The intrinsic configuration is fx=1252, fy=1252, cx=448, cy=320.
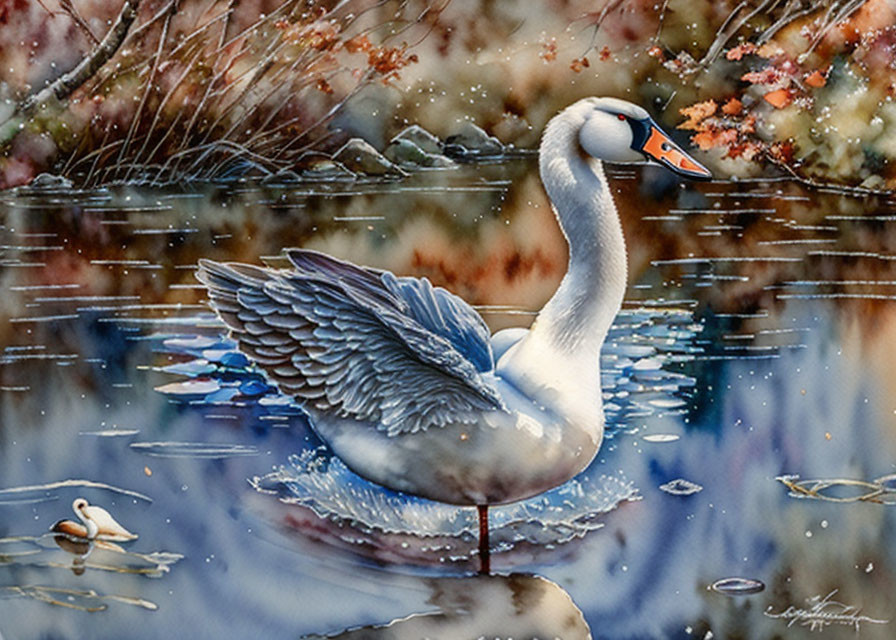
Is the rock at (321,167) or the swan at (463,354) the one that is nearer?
the swan at (463,354)

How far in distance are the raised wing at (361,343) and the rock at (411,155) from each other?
20 cm

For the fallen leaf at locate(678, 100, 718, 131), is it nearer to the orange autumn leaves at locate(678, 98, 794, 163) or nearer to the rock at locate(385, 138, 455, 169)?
the orange autumn leaves at locate(678, 98, 794, 163)

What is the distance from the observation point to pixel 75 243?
1.97 m

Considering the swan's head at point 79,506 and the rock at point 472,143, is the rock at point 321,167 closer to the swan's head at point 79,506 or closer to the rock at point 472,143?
the rock at point 472,143

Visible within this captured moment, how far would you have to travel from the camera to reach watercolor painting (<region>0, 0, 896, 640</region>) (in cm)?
189

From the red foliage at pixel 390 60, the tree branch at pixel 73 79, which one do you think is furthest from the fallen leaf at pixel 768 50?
the tree branch at pixel 73 79

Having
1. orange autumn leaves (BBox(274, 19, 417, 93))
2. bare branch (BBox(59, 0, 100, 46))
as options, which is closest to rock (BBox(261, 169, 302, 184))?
orange autumn leaves (BBox(274, 19, 417, 93))

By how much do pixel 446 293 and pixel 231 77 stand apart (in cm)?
48

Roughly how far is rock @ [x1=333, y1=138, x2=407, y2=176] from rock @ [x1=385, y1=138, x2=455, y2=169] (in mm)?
12

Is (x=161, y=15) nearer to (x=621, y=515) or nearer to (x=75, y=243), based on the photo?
(x=75, y=243)

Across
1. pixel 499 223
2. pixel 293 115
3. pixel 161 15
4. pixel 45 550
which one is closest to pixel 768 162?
pixel 499 223

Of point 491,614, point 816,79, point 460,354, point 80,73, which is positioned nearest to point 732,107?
point 816,79

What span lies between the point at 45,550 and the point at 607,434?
88cm

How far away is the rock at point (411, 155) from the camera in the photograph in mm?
1942
